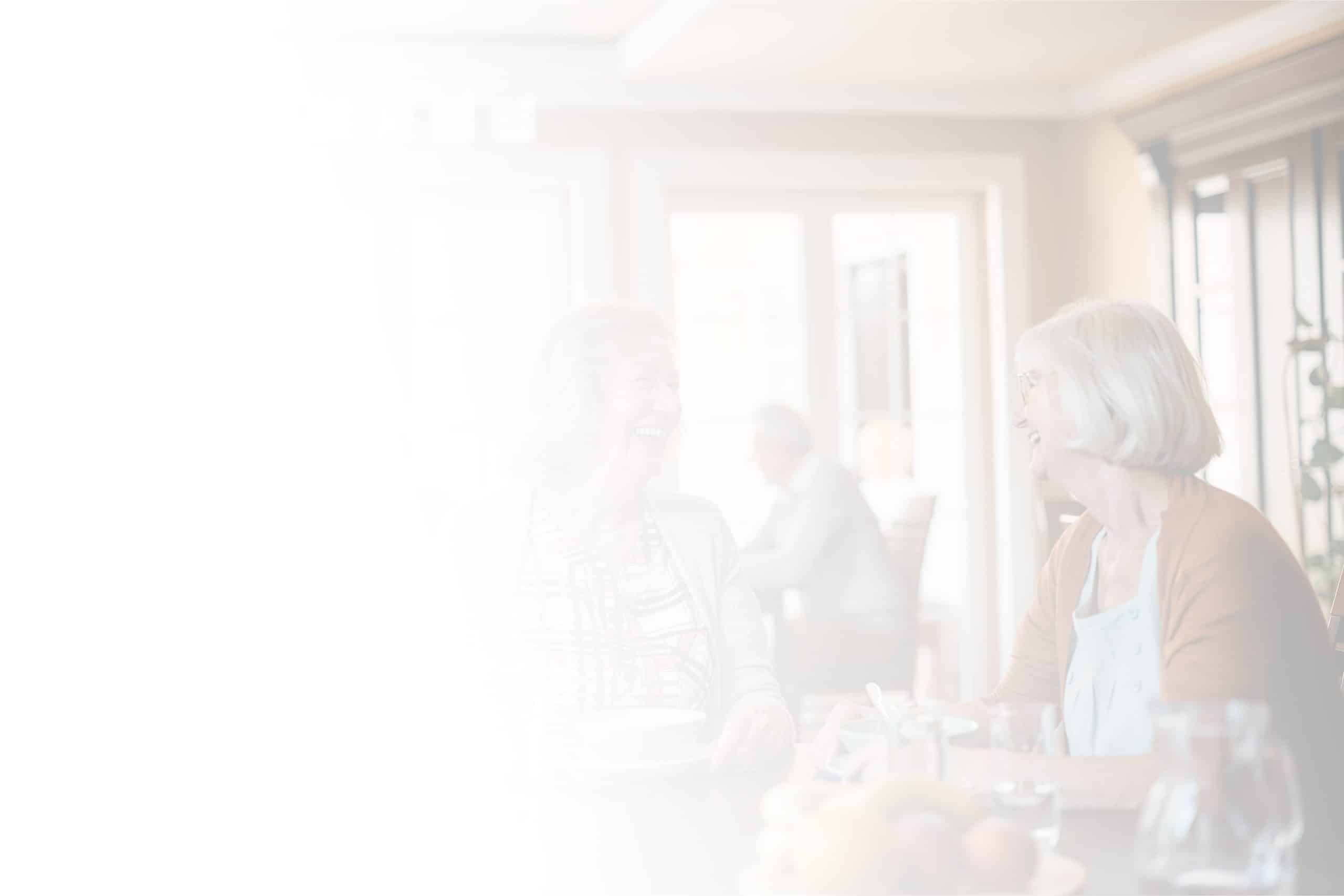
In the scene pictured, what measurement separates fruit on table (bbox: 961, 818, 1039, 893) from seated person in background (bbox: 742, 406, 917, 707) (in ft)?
9.71

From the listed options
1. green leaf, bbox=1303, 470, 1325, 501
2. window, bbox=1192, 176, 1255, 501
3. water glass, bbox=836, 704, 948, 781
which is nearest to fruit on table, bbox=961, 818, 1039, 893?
water glass, bbox=836, 704, 948, 781

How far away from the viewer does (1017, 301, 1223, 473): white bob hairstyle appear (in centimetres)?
166

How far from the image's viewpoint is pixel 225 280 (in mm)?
3881

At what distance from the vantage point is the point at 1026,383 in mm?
1782

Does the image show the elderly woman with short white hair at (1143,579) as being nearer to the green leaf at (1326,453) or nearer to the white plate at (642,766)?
the white plate at (642,766)

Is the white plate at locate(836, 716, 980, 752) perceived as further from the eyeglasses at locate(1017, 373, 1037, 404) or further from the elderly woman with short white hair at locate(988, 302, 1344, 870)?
the eyeglasses at locate(1017, 373, 1037, 404)

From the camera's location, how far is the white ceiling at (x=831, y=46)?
13.4 ft

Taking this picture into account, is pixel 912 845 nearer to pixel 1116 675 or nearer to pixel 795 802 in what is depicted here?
pixel 795 802

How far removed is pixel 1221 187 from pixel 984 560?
1647 mm

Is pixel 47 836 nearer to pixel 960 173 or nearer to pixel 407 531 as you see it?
pixel 407 531

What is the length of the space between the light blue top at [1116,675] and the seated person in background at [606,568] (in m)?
0.37

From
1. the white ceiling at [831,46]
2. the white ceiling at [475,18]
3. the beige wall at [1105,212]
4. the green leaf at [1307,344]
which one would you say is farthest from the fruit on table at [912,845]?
the beige wall at [1105,212]

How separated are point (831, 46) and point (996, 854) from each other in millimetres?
3778

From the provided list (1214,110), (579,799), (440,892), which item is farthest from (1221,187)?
(440,892)
